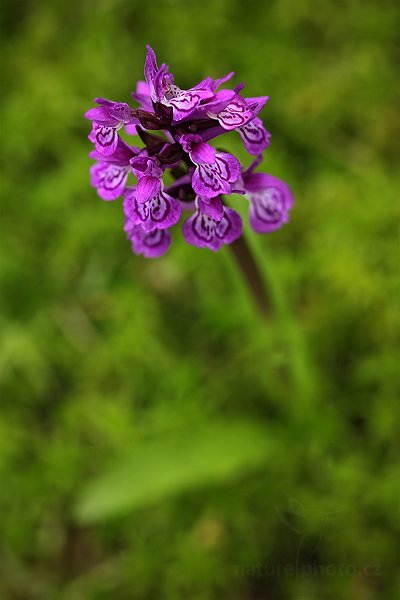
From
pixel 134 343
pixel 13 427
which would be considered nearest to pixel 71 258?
pixel 134 343

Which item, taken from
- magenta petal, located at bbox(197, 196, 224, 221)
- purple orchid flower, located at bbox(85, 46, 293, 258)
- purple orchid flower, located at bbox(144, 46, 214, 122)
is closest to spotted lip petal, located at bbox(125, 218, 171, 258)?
purple orchid flower, located at bbox(85, 46, 293, 258)

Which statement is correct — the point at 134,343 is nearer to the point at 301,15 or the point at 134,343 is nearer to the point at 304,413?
the point at 304,413

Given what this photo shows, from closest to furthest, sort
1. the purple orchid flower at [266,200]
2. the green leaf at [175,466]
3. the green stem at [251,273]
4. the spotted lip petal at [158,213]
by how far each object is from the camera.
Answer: the spotted lip petal at [158,213]
the purple orchid flower at [266,200]
the green stem at [251,273]
the green leaf at [175,466]

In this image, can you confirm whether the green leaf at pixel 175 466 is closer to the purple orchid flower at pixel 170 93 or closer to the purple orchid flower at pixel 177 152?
the purple orchid flower at pixel 177 152

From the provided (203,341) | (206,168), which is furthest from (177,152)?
(203,341)

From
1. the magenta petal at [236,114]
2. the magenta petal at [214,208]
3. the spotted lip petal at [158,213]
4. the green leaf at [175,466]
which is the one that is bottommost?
the green leaf at [175,466]

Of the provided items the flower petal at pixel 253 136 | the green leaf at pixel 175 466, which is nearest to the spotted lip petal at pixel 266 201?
the flower petal at pixel 253 136

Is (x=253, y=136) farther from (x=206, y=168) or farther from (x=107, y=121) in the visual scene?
(x=107, y=121)
